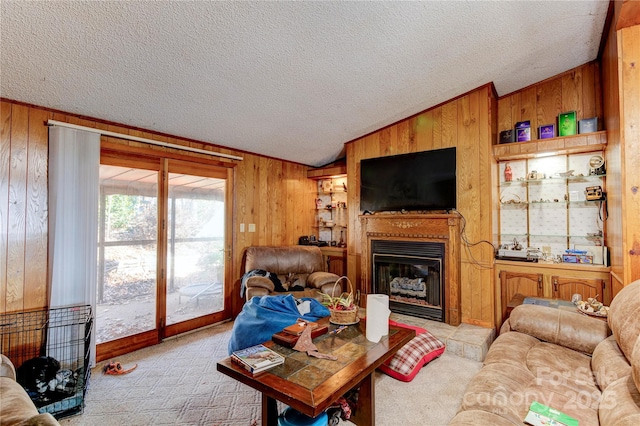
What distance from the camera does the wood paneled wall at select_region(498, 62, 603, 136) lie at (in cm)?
324

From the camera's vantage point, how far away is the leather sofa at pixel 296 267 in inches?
148

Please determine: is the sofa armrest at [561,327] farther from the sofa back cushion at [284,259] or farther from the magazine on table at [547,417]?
the sofa back cushion at [284,259]

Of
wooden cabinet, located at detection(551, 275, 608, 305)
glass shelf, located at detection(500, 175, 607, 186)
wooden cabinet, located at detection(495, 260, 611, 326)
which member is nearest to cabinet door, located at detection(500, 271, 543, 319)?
wooden cabinet, located at detection(495, 260, 611, 326)

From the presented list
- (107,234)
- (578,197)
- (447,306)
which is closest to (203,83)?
(107,234)

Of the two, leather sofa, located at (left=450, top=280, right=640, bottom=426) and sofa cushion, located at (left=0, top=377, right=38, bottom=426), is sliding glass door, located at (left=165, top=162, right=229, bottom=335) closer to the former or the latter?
sofa cushion, located at (left=0, top=377, right=38, bottom=426)

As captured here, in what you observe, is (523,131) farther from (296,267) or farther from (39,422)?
(39,422)

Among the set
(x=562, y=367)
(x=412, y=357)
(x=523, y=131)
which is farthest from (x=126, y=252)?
(x=523, y=131)

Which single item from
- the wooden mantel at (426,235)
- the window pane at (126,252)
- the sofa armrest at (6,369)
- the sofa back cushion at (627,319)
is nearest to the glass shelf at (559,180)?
the wooden mantel at (426,235)

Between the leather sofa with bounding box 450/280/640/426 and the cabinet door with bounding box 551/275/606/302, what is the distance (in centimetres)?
123

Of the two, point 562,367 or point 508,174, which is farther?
point 508,174

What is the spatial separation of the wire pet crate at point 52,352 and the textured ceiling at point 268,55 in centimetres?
177

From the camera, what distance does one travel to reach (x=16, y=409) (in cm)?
140

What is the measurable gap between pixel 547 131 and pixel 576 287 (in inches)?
65.9

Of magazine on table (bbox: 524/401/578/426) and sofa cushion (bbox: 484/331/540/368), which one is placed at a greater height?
sofa cushion (bbox: 484/331/540/368)
